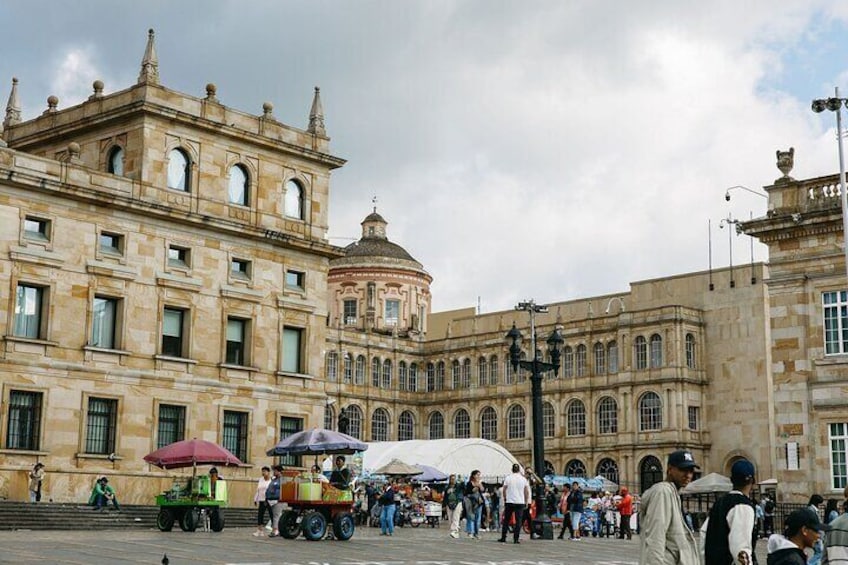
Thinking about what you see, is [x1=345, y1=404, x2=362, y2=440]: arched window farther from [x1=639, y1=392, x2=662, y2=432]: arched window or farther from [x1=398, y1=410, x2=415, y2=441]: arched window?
[x1=639, y1=392, x2=662, y2=432]: arched window

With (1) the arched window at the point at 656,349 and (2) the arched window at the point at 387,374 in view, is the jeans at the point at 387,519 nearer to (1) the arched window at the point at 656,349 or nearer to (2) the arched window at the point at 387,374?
(1) the arched window at the point at 656,349

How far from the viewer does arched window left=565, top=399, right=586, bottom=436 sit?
247ft

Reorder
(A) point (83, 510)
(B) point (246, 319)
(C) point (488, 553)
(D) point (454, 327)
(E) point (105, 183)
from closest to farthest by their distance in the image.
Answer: (C) point (488, 553) < (A) point (83, 510) < (E) point (105, 183) < (B) point (246, 319) < (D) point (454, 327)

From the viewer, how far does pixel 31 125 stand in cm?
4256

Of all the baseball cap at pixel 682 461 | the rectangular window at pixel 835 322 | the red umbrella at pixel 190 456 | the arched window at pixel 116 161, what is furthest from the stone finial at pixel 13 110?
the baseball cap at pixel 682 461

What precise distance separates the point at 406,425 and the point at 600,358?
14710 millimetres

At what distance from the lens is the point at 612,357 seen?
7419 cm

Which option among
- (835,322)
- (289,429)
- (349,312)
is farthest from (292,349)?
(349,312)

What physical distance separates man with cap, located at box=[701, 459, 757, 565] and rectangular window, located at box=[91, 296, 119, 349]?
30.1m

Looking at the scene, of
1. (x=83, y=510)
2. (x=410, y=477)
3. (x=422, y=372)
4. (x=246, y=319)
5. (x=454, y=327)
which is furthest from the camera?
(x=454, y=327)

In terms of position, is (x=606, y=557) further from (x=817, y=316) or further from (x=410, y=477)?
(x=410, y=477)

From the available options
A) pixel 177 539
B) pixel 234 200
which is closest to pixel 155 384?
pixel 234 200

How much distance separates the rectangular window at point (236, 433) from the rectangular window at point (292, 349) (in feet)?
8.61

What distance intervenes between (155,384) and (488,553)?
18.1m
